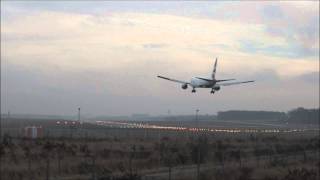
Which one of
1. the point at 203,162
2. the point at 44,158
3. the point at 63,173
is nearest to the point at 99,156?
the point at 44,158

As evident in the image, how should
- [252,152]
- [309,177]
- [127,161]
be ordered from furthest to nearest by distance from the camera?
[252,152] → [127,161] → [309,177]

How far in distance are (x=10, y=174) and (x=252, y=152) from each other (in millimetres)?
37104

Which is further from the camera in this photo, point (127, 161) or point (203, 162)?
point (203, 162)

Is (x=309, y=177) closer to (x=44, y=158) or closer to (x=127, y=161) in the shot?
(x=127, y=161)

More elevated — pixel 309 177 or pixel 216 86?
pixel 216 86

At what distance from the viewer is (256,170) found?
40.9 meters

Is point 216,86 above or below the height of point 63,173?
above

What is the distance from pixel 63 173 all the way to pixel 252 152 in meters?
33.0

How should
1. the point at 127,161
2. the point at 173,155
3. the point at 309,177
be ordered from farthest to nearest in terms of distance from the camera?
the point at 173,155, the point at 127,161, the point at 309,177

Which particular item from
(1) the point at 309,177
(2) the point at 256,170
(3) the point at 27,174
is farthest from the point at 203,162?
(3) the point at 27,174

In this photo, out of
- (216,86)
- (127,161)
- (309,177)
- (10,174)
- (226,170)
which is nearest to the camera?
(216,86)

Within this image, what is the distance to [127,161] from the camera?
148ft

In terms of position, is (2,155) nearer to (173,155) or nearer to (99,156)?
(99,156)

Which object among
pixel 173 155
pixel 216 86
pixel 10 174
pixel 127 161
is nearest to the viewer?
pixel 216 86
